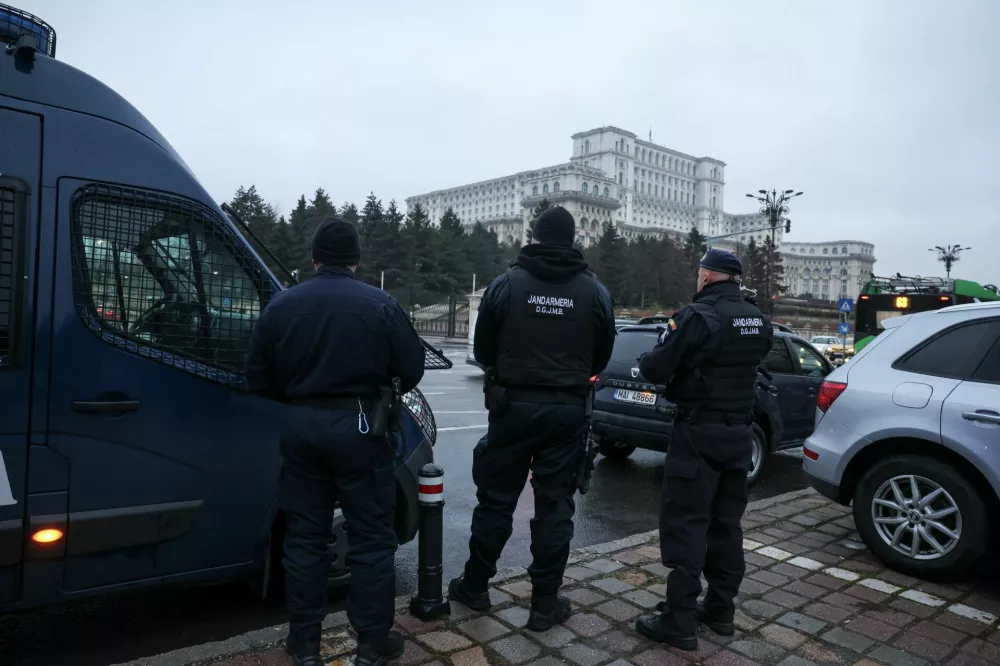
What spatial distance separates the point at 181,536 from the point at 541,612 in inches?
70.5

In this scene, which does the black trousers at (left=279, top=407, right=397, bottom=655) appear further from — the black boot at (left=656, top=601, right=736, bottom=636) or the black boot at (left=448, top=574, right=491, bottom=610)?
the black boot at (left=656, top=601, right=736, bottom=636)

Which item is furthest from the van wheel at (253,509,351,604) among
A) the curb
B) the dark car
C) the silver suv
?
the dark car

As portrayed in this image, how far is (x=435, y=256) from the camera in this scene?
56.0m

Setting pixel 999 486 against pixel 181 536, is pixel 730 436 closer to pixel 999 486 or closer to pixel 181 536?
pixel 999 486

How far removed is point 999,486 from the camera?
416 centimetres

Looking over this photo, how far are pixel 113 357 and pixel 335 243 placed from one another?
111 centimetres

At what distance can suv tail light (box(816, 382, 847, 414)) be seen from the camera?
5.18 m

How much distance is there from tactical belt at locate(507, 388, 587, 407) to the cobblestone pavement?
1.15 metres

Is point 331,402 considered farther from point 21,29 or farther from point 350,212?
point 350,212

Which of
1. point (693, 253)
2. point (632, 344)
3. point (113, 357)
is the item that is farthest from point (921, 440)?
point (693, 253)

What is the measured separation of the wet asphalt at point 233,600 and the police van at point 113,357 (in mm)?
416

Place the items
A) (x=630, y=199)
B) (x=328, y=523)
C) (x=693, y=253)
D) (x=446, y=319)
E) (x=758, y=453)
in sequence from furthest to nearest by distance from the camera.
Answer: (x=630, y=199) → (x=693, y=253) → (x=446, y=319) → (x=758, y=453) → (x=328, y=523)

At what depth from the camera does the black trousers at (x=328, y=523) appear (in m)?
3.02

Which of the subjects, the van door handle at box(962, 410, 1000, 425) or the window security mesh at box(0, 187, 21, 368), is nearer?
the window security mesh at box(0, 187, 21, 368)
